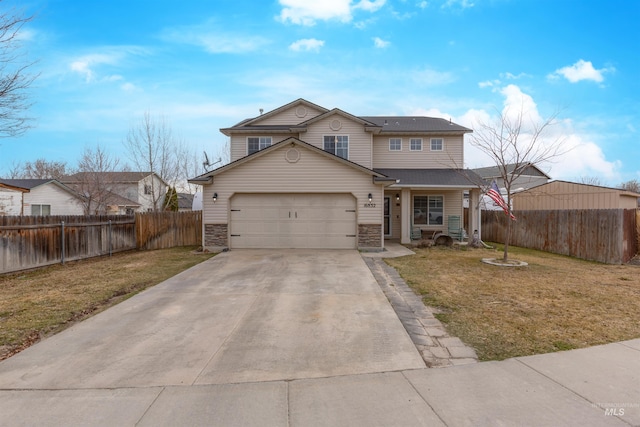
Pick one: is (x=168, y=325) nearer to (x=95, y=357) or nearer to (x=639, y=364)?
(x=95, y=357)

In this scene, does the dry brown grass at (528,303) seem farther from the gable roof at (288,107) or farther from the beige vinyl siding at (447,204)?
the gable roof at (288,107)

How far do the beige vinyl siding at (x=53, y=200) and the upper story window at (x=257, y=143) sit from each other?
17773 millimetres

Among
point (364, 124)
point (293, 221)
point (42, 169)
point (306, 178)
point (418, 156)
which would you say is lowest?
point (293, 221)

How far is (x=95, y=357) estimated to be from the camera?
13.8 feet

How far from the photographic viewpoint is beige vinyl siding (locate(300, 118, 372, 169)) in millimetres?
16578

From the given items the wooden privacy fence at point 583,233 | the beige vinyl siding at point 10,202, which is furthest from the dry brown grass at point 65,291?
the wooden privacy fence at point 583,233

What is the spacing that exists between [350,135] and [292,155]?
4.13 meters

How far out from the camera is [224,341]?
15.3 ft

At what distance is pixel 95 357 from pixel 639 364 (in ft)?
19.8

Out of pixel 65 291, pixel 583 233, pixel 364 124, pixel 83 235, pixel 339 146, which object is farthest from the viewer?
pixel 339 146

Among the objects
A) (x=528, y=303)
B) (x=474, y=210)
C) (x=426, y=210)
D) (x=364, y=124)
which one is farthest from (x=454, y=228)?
(x=528, y=303)

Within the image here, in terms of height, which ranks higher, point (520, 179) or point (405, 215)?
point (520, 179)

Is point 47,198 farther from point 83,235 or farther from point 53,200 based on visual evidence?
point 83,235

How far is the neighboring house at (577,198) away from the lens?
18359mm
